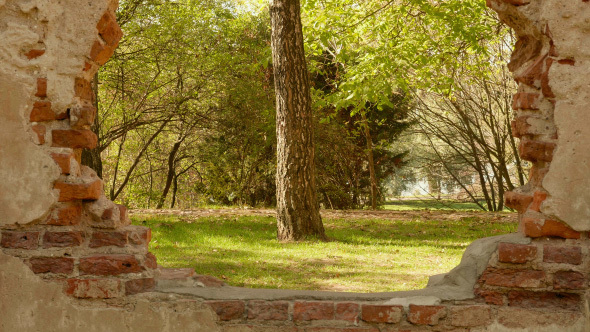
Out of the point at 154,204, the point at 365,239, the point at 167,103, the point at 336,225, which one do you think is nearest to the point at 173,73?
the point at 167,103

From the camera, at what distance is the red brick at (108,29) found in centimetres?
298

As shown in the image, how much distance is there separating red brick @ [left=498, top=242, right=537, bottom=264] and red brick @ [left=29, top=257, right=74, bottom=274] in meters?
2.24

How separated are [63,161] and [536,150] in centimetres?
247

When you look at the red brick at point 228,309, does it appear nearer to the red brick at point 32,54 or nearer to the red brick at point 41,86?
the red brick at point 41,86

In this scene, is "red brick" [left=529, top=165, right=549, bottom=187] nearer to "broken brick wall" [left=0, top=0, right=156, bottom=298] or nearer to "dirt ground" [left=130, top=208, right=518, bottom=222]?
"broken brick wall" [left=0, top=0, right=156, bottom=298]

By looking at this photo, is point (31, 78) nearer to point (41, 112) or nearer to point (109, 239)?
point (41, 112)

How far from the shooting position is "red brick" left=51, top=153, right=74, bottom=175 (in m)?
2.86

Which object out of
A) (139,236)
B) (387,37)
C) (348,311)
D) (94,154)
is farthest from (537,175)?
(94,154)

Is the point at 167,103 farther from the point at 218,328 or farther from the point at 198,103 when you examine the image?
the point at 218,328

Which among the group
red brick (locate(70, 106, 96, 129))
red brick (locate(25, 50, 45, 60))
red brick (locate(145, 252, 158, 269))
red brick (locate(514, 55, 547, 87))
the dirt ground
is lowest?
red brick (locate(145, 252, 158, 269))

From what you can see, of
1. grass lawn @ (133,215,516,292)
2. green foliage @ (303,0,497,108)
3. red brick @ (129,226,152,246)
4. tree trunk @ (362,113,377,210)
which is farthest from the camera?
tree trunk @ (362,113,377,210)

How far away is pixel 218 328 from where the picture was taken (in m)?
2.80

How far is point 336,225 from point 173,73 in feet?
23.7

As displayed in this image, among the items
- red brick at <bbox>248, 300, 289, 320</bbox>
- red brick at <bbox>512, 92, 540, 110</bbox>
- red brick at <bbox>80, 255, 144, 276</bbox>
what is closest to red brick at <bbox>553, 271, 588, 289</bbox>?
red brick at <bbox>512, 92, 540, 110</bbox>
